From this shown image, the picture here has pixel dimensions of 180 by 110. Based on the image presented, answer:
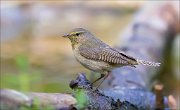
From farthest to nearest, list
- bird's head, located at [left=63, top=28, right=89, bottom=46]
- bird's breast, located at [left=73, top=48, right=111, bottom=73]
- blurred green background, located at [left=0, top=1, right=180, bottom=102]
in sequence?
blurred green background, located at [left=0, top=1, right=180, bottom=102], bird's head, located at [left=63, top=28, right=89, bottom=46], bird's breast, located at [left=73, top=48, right=111, bottom=73]

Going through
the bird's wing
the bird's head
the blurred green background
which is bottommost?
the bird's wing

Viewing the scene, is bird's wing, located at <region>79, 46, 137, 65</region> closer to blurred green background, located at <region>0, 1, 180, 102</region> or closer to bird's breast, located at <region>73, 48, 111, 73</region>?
bird's breast, located at <region>73, 48, 111, 73</region>

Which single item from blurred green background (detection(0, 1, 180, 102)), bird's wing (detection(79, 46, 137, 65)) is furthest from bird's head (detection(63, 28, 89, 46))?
blurred green background (detection(0, 1, 180, 102))

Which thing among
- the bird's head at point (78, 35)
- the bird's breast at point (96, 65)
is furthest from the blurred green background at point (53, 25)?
the bird's breast at point (96, 65)

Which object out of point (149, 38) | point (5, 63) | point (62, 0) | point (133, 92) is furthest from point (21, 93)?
point (62, 0)

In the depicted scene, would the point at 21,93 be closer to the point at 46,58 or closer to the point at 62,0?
the point at 46,58

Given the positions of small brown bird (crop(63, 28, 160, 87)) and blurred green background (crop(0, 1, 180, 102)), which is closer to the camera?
small brown bird (crop(63, 28, 160, 87))

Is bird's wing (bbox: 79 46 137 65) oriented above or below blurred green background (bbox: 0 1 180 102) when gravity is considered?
below

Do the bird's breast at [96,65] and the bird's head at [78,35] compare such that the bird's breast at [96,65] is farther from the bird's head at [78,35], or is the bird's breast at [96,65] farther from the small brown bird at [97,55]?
the bird's head at [78,35]
